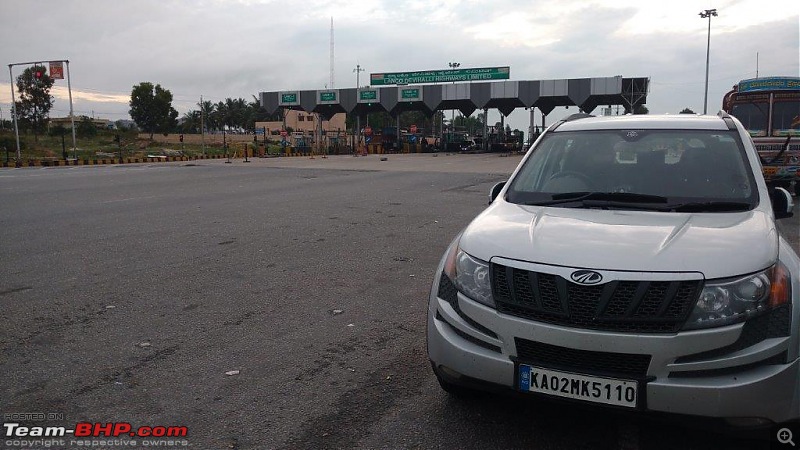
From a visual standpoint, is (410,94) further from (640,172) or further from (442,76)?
(640,172)

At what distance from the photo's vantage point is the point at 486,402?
344 cm

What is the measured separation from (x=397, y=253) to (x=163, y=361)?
13.5 feet

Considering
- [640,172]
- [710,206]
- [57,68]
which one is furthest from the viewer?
[57,68]

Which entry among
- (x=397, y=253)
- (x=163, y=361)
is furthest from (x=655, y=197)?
(x=397, y=253)

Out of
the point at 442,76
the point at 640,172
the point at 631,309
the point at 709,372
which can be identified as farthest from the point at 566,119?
the point at 442,76

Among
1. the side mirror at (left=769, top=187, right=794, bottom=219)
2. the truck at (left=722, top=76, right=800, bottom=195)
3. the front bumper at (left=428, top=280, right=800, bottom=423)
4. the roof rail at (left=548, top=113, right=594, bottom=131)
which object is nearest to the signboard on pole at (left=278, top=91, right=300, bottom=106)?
the truck at (left=722, top=76, right=800, bottom=195)

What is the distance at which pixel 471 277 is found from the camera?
3.00 metres

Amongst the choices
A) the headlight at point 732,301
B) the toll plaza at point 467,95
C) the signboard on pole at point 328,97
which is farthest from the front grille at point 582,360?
the signboard on pole at point 328,97

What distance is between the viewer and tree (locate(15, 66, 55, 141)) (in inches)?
3041

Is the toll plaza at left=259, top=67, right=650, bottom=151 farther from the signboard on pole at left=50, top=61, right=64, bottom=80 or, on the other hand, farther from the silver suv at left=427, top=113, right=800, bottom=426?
the silver suv at left=427, top=113, right=800, bottom=426

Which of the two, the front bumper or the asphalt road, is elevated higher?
the front bumper

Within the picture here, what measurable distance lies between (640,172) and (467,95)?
5339 centimetres

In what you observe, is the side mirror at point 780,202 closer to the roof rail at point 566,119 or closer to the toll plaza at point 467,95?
the roof rail at point 566,119

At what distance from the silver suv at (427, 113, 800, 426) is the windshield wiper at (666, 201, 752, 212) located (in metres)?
0.01
